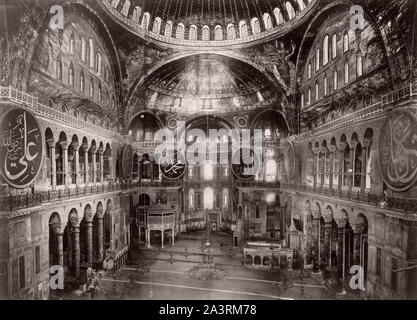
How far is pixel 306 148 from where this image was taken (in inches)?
549

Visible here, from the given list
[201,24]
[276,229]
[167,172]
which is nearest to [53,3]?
[201,24]

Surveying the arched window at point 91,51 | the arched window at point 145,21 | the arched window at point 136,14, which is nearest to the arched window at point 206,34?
the arched window at point 145,21

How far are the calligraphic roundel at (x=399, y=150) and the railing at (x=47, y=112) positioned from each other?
9680 mm

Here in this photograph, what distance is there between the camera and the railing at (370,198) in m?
7.94

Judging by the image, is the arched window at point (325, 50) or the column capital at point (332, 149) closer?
the column capital at point (332, 149)

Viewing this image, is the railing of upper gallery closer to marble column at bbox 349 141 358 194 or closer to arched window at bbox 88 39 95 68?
marble column at bbox 349 141 358 194

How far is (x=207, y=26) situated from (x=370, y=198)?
8.86 metres

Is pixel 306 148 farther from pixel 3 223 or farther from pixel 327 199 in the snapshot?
pixel 3 223

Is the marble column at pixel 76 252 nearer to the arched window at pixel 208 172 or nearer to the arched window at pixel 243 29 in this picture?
the arched window at pixel 208 172

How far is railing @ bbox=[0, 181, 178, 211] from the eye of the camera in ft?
26.2

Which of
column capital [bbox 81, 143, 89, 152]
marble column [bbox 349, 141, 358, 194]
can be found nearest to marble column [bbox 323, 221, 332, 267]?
marble column [bbox 349, 141, 358, 194]

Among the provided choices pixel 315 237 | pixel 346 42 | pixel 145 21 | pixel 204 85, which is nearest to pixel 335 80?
pixel 346 42

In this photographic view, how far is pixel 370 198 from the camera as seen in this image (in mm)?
9383

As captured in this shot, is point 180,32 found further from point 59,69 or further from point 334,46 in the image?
point 334,46
